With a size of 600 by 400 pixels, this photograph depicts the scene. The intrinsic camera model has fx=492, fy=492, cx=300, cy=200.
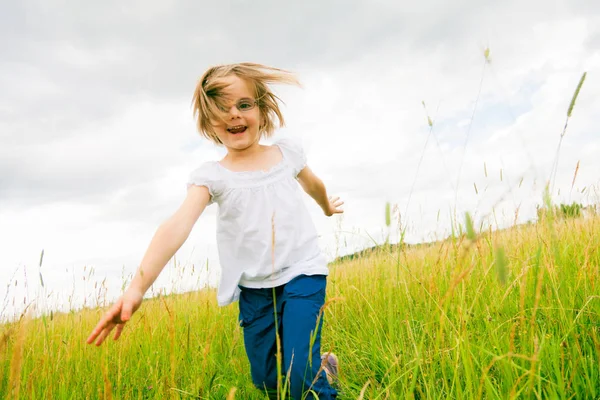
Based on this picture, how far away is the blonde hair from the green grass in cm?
102

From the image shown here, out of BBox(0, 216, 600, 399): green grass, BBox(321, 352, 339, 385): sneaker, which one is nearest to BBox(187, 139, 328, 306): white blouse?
BBox(0, 216, 600, 399): green grass

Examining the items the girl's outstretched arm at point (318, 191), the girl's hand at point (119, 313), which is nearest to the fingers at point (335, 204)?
the girl's outstretched arm at point (318, 191)

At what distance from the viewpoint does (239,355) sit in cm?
310

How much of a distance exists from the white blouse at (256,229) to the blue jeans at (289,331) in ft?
0.24

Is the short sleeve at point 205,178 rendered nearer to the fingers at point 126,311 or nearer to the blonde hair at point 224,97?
the blonde hair at point 224,97

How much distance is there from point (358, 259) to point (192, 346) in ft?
6.25

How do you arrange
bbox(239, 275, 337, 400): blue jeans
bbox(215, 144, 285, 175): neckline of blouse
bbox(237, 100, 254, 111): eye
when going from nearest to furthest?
bbox(239, 275, 337, 400): blue jeans, bbox(215, 144, 285, 175): neckline of blouse, bbox(237, 100, 254, 111): eye

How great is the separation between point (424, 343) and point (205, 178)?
4.17 feet

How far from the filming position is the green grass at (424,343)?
66.5 inches

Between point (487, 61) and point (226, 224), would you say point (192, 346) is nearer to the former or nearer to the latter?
point (226, 224)

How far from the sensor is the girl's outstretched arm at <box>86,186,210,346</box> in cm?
147

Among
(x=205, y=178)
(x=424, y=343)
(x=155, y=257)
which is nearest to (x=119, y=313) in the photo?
(x=155, y=257)

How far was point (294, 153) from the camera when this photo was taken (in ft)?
8.83

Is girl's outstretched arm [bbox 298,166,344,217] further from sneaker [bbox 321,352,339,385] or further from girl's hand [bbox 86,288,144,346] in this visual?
girl's hand [bbox 86,288,144,346]
